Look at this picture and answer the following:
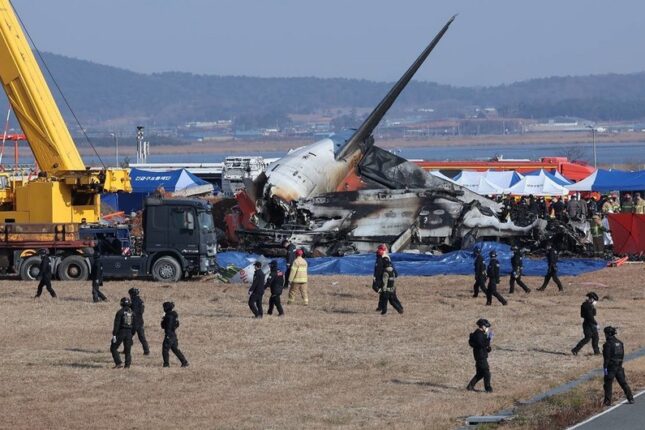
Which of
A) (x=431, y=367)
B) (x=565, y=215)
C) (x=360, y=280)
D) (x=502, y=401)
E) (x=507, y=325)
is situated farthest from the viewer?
(x=565, y=215)

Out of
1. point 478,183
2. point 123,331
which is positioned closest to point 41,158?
point 123,331

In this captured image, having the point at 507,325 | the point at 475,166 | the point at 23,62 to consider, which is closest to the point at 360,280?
the point at 507,325

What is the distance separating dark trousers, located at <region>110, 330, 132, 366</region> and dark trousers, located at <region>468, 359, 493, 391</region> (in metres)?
6.29

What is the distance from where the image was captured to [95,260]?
32906mm

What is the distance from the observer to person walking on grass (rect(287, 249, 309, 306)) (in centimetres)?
3225

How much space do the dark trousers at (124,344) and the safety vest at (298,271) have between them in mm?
8106

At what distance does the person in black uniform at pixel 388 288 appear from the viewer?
A: 30.4 m

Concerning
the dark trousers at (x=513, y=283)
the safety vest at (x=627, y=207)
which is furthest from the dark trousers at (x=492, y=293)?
the safety vest at (x=627, y=207)

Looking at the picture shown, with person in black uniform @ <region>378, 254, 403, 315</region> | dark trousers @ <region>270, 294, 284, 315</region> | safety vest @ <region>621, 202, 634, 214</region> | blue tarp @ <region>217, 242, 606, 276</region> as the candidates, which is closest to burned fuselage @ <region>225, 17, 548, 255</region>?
blue tarp @ <region>217, 242, 606, 276</region>

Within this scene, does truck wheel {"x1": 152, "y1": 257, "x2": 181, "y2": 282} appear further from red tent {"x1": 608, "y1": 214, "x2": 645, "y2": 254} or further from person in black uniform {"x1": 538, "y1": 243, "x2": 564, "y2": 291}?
red tent {"x1": 608, "y1": 214, "x2": 645, "y2": 254}

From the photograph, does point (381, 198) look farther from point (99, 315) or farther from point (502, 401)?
point (502, 401)

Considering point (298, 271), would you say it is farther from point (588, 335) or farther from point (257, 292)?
point (588, 335)

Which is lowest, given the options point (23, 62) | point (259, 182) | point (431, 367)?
point (431, 367)

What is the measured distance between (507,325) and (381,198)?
555 inches
